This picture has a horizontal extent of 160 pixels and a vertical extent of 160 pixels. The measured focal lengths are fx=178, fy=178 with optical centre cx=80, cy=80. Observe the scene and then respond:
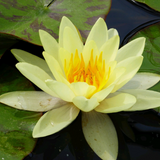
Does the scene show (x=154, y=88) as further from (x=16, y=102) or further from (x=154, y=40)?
(x=16, y=102)

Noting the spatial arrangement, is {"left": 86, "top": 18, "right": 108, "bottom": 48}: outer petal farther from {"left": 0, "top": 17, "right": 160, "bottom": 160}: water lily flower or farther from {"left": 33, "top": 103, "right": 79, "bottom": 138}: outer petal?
{"left": 33, "top": 103, "right": 79, "bottom": 138}: outer petal

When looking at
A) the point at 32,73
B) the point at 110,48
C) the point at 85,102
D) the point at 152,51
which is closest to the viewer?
the point at 85,102

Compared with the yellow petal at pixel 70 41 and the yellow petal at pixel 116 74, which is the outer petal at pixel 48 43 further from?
the yellow petal at pixel 116 74

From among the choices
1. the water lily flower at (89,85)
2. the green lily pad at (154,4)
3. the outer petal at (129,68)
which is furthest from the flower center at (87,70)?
Result: the green lily pad at (154,4)

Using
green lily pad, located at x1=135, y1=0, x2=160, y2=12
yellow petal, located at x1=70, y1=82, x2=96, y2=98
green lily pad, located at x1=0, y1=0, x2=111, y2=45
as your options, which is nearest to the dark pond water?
yellow petal, located at x1=70, y1=82, x2=96, y2=98

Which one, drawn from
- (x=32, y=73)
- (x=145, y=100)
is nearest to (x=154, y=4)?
(x=145, y=100)

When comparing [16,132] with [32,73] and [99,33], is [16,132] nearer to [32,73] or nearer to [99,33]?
[32,73]
